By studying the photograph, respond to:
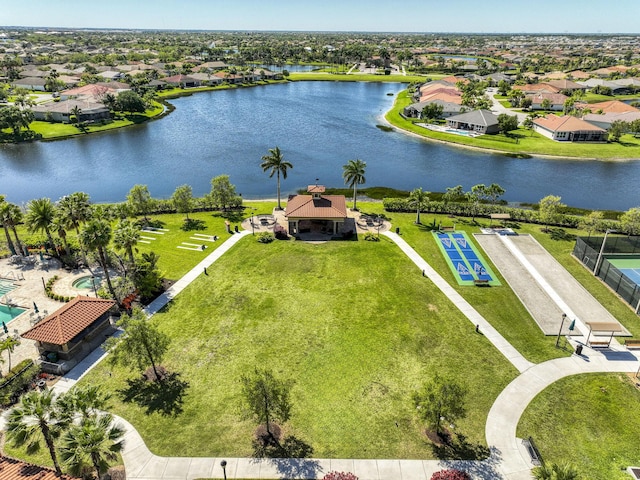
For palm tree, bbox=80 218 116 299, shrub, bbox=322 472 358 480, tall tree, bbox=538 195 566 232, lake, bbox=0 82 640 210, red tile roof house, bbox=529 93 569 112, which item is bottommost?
lake, bbox=0 82 640 210

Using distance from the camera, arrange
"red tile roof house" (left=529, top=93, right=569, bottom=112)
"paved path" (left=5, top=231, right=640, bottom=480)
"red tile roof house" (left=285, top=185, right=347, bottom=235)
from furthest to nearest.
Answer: "red tile roof house" (left=529, top=93, right=569, bottom=112), "red tile roof house" (left=285, top=185, right=347, bottom=235), "paved path" (left=5, top=231, right=640, bottom=480)

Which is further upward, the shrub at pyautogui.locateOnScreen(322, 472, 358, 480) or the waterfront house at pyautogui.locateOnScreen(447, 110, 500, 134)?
the waterfront house at pyautogui.locateOnScreen(447, 110, 500, 134)

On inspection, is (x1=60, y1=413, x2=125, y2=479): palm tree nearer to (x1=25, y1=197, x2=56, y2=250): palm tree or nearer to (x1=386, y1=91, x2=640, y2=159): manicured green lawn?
(x1=25, y1=197, x2=56, y2=250): palm tree

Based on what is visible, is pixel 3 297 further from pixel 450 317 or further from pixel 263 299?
pixel 450 317

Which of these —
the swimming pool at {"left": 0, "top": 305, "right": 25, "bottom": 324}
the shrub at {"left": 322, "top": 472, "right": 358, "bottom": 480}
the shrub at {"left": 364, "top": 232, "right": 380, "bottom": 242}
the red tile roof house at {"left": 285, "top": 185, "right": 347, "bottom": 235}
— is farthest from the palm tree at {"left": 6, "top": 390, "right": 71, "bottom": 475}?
the shrub at {"left": 364, "top": 232, "right": 380, "bottom": 242}

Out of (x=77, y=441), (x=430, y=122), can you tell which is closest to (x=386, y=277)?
(x=77, y=441)

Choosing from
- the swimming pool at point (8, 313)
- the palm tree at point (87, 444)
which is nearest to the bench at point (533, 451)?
the palm tree at point (87, 444)

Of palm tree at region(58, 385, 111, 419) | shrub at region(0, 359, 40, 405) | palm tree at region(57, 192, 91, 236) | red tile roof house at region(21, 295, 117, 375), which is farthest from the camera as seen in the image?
palm tree at region(57, 192, 91, 236)

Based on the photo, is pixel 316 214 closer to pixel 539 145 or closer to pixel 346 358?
pixel 346 358
